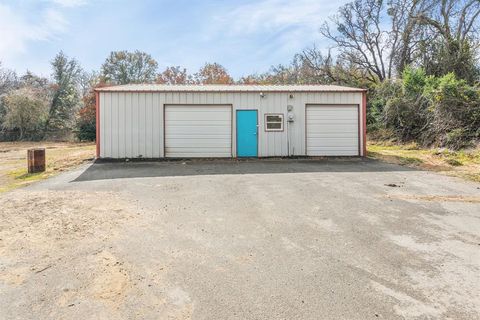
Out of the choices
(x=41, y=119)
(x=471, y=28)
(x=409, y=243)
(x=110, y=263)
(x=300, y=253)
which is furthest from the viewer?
(x=41, y=119)

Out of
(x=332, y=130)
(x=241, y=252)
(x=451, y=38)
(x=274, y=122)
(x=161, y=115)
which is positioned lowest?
(x=241, y=252)

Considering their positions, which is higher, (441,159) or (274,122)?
(274,122)

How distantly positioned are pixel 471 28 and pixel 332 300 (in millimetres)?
20855

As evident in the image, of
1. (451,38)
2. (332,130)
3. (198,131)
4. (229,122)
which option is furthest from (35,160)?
(451,38)

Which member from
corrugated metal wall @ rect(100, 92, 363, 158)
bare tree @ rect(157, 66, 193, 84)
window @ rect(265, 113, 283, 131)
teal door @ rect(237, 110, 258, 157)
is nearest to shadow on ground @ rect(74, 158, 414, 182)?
teal door @ rect(237, 110, 258, 157)

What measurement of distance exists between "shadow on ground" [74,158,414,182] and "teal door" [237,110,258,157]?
54 cm

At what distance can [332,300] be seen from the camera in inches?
100

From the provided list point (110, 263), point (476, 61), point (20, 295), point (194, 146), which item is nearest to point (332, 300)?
point (110, 263)

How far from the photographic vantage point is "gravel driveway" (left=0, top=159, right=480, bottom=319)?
248 cm

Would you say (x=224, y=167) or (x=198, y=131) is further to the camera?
(x=198, y=131)

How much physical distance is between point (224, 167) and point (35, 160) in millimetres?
5250

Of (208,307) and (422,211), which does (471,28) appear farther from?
(208,307)

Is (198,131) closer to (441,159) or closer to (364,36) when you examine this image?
(441,159)

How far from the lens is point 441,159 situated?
1054cm
